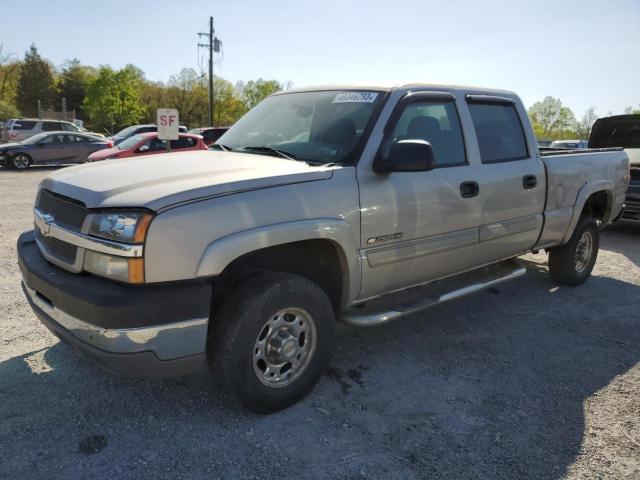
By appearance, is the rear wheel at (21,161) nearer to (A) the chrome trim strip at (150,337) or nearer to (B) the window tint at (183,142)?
(B) the window tint at (183,142)

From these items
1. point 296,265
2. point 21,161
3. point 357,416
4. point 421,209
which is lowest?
point 357,416

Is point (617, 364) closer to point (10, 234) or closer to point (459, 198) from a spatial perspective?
point (459, 198)

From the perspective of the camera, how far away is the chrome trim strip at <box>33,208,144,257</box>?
237 centimetres

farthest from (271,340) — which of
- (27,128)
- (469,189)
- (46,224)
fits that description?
(27,128)

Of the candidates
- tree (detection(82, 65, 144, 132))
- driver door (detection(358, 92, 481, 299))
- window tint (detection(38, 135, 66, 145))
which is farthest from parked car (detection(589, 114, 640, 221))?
tree (detection(82, 65, 144, 132))

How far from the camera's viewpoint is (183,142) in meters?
15.3

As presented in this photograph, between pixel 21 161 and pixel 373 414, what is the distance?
18.5 metres

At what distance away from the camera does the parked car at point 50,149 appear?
57.4ft

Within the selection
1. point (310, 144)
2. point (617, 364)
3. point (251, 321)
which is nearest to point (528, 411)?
point (617, 364)

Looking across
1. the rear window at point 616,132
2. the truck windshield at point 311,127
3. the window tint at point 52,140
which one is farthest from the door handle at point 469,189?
the window tint at point 52,140

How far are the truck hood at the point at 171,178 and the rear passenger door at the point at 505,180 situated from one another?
1.66m

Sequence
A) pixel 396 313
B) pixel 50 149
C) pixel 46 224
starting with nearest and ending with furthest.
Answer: pixel 46 224 → pixel 396 313 → pixel 50 149

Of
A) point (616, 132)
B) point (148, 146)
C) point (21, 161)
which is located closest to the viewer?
point (616, 132)

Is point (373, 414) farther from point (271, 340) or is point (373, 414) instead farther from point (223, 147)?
point (223, 147)
